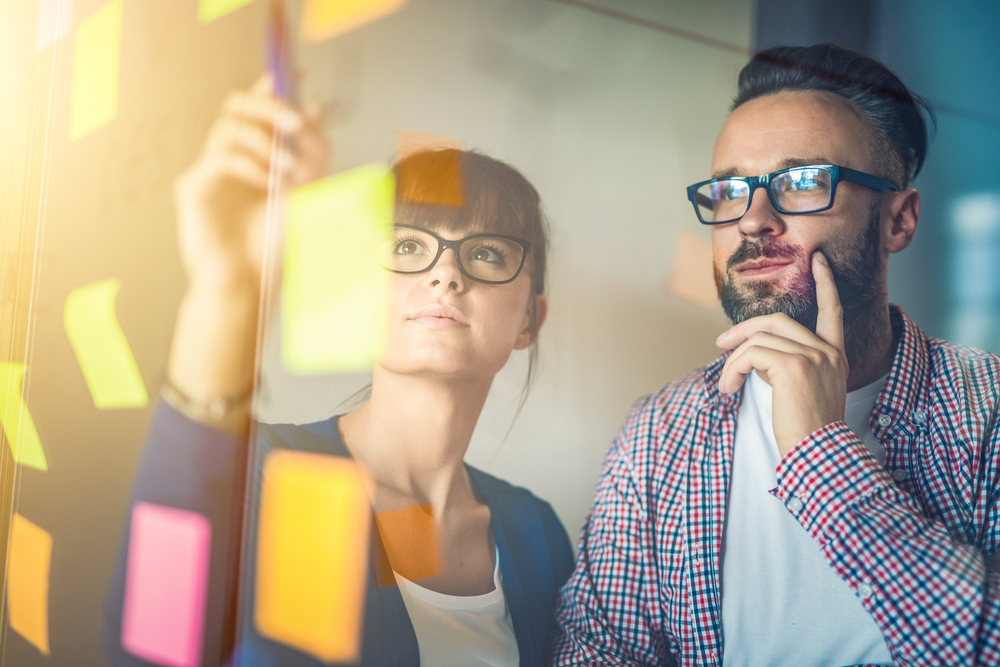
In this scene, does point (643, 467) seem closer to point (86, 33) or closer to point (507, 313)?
point (507, 313)

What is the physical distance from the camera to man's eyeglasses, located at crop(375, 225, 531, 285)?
105 cm

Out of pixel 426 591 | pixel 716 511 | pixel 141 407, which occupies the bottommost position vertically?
pixel 426 591

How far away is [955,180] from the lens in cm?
105

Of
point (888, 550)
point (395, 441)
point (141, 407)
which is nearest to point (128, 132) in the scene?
point (141, 407)

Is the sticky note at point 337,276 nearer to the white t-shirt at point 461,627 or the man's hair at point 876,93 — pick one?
the white t-shirt at point 461,627

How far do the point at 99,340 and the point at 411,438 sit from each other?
662 millimetres

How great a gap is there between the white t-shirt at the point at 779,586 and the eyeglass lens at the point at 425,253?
0.59 m

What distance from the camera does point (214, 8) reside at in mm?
1163

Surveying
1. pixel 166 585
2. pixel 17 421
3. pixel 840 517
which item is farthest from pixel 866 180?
pixel 17 421

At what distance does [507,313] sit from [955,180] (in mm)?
843

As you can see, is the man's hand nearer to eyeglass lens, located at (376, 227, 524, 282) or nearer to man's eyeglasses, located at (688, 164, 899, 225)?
man's eyeglasses, located at (688, 164, 899, 225)

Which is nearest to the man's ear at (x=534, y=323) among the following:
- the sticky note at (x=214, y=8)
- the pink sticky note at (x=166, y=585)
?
the pink sticky note at (x=166, y=585)

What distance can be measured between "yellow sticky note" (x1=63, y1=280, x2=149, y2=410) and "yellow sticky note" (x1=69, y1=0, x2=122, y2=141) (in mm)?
310

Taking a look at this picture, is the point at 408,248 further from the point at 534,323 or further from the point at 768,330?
the point at 768,330
